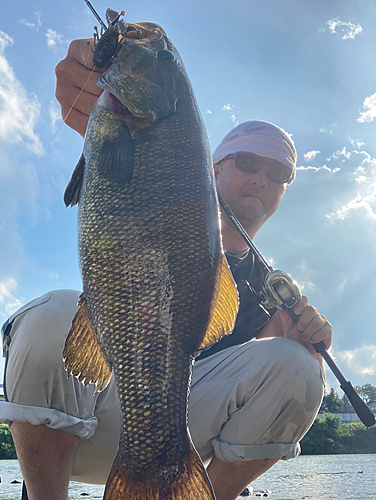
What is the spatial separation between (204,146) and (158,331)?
0.97 meters

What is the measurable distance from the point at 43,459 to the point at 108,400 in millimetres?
505

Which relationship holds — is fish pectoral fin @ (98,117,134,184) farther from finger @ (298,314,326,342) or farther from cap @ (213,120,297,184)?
cap @ (213,120,297,184)

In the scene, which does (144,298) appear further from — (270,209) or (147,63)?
(270,209)

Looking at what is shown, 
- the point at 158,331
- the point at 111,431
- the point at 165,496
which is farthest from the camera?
the point at 111,431

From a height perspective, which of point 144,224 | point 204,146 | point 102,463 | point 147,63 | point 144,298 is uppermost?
point 147,63

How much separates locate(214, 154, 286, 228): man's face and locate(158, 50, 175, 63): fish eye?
2099 mm

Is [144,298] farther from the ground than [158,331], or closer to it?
farther from the ground

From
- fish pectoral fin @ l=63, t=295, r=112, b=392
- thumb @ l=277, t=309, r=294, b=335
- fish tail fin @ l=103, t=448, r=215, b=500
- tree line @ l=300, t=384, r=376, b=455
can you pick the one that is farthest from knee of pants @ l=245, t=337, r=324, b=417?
tree line @ l=300, t=384, r=376, b=455

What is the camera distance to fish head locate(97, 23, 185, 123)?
201 centimetres

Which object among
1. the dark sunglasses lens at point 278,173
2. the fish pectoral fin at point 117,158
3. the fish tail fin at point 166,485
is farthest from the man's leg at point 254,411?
the dark sunglasses lens at point 278,173

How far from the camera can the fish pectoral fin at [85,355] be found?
5.79ft

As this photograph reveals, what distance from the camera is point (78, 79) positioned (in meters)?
2.51

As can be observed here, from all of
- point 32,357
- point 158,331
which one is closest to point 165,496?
point 158,331

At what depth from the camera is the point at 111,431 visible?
2445mm
